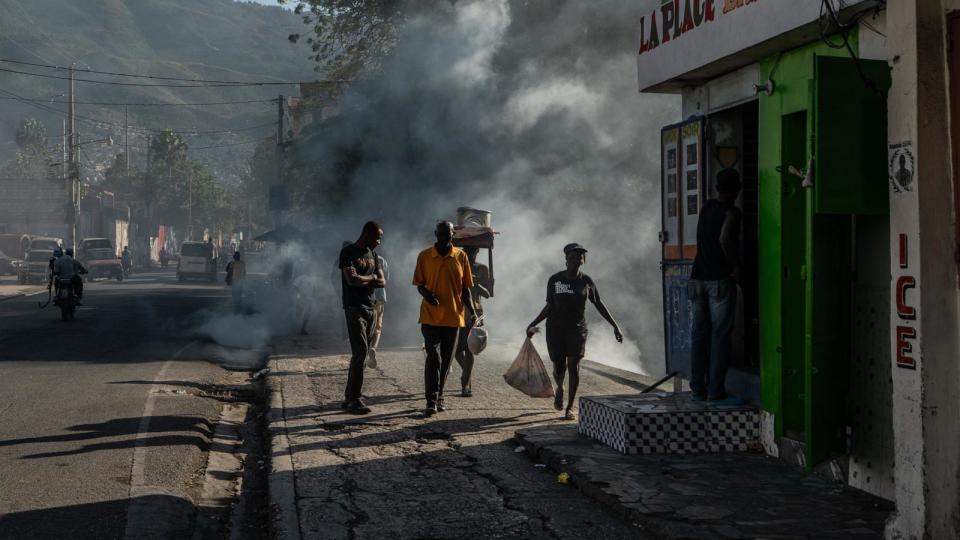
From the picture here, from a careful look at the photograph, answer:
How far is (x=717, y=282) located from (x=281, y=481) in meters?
3.42

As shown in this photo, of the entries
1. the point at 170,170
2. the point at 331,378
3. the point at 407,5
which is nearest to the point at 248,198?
the point at 170,170

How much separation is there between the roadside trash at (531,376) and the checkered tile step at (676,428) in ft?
5.05

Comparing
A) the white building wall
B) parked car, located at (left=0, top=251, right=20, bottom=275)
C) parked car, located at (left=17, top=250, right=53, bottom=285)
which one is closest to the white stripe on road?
the white building wall

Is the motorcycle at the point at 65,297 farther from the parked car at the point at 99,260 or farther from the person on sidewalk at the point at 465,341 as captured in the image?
the parked car at the point at 99,260

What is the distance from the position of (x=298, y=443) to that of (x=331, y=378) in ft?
13.1

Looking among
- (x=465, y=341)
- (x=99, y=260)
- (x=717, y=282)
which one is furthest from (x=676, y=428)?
(x=99, y=260)

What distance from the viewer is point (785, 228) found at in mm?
6445

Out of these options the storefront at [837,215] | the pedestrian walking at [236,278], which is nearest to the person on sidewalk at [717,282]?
the storefront at [837,215]

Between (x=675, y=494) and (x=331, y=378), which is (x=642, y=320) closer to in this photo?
(x=331, y=378)

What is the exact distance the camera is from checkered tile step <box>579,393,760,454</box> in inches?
274

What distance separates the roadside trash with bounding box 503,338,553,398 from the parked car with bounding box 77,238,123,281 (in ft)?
119

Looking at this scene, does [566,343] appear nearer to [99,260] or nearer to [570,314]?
[570,314]

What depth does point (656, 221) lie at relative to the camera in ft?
69.4

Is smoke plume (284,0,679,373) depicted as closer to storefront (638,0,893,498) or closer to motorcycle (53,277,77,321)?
motorcycle (53,277,77,321)
